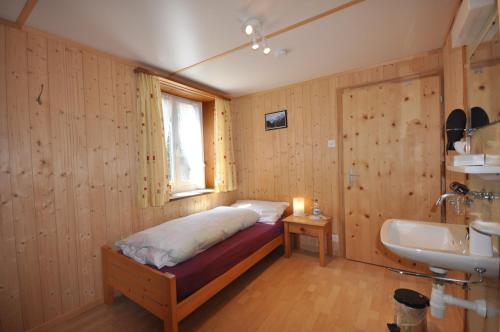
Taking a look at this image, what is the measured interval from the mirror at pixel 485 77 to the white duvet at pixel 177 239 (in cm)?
204

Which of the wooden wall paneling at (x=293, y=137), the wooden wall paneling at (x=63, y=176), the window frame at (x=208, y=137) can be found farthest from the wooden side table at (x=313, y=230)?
the wooden wall paneling at (x=63, y=176)

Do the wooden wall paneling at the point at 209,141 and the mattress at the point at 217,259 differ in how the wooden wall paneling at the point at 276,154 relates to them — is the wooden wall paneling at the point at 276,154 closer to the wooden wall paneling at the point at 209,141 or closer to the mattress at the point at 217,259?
the mattress at the point at 217,259

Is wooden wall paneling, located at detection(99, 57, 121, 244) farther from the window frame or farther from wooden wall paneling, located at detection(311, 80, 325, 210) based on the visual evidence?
wooden wall paneling, located at detection(311, 80, 325, 210)

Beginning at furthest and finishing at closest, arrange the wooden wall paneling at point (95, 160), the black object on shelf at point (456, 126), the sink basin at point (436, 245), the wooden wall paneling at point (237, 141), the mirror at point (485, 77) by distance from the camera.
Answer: the wooden wall paneling at point (237, 141)
the wooden wall paneling at point (95, 160)
the black object on shelf at point (456, 126)
the mirror at point (485, 77)
the sink basin at point (436, 245)

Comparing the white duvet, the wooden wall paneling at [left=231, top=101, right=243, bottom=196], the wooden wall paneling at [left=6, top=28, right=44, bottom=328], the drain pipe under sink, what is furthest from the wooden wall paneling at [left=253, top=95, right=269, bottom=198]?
the wooden wall paneling at [left=6, top=28, right=44, bottom=328]

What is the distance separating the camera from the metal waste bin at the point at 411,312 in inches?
57.3

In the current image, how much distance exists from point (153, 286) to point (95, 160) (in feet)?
4.06

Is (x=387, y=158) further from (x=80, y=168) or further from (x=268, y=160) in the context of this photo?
(x=80, y=168)

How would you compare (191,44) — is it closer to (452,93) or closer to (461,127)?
(461,127)

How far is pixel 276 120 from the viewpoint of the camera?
3.20 meters

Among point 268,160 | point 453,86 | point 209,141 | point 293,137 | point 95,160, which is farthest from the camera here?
point 209,141

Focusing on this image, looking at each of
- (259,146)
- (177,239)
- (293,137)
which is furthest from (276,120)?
(177,239)

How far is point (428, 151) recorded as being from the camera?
2.27 m

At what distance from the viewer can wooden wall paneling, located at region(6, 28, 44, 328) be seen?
1.57m
